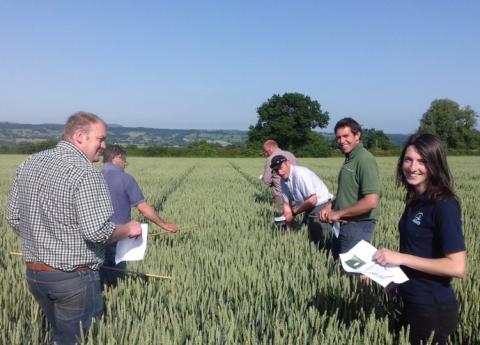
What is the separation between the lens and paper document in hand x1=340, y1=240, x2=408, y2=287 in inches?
84.4

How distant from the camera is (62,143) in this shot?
2.36 m

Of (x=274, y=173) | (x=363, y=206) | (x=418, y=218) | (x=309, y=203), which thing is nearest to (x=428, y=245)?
(x=418, y=218)

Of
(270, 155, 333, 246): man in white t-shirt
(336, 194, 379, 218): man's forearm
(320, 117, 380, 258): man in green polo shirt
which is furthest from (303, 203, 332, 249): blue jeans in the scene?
(336, 194, 379, 218): man's forearm

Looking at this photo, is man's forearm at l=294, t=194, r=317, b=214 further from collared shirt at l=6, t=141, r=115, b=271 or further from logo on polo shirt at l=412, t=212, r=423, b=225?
collared shirt at l=6, t=141, r=115, b=271

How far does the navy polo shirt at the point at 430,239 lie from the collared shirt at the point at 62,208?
1504mm

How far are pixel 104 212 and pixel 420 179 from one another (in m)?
1.56

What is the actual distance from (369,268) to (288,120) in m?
65.9

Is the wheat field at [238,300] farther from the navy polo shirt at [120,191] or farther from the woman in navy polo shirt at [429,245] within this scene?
the navy polo shirt at [120,191]

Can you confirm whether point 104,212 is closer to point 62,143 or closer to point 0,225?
point 62,143

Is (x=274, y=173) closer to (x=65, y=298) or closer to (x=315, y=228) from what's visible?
(x=315, y=228)

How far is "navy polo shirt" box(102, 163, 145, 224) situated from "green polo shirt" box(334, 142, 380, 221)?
1720mm

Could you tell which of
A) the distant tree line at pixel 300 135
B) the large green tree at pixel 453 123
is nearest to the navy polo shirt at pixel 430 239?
the distant tree line at pixel 300 135

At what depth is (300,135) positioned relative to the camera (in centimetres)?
6756

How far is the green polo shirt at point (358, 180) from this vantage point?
3.62 m
